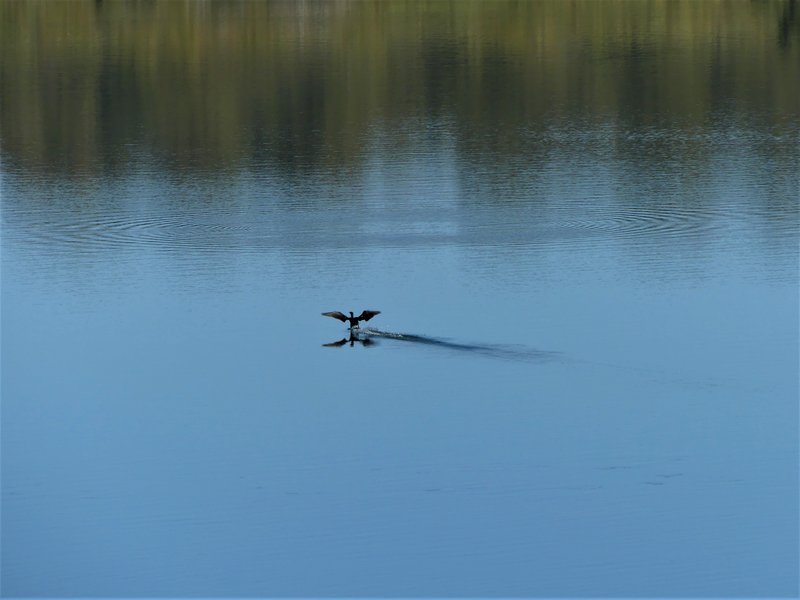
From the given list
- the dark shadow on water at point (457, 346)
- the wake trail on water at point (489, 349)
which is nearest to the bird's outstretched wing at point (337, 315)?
the dark shadow on water at point (457, 346)

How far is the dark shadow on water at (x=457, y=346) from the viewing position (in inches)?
672

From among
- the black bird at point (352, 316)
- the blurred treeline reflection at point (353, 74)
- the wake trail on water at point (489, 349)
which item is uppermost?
the blurred treeline reflection at point (353, 74)

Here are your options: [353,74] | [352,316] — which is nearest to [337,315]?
[352,316]

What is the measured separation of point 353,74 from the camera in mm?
43906

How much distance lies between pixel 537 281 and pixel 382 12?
43.3 meters

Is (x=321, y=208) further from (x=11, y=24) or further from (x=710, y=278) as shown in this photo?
(x=11, y=24)

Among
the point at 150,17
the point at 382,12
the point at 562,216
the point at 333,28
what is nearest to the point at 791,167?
the point at 562,216

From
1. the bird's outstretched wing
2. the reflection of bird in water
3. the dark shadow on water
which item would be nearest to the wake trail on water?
the dark shadow on water

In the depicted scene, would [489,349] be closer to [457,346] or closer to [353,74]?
[457,346]

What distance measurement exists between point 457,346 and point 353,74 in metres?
27.4

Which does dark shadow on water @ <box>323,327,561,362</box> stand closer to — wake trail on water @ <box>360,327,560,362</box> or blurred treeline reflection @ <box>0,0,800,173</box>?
wake trail on water @ <box>360,327,560,362</box>

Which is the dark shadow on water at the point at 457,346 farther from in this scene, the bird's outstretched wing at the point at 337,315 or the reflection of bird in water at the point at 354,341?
the bird's outstretched wing at the point at 337,315

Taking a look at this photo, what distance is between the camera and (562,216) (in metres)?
23.6

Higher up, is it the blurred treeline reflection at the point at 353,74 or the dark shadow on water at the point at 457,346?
the blurred treeline reflection at the point at 353,74
